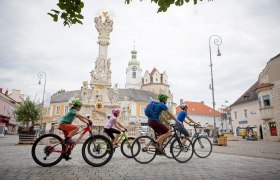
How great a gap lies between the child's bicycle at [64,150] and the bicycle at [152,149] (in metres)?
0.97

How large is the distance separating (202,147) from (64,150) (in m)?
5.11

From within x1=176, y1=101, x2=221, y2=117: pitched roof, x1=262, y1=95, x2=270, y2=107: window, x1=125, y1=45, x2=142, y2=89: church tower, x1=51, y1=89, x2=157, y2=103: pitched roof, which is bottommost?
x1=262, y1=95, x2=270, y2=107: window

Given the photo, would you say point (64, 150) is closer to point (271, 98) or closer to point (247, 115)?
point (271, 98)

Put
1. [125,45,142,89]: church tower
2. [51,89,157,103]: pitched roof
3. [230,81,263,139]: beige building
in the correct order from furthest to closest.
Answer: [125,45,142,89]: church tower < [51,89,157,103]: pitched roof < [230,81,263,139]: beige building

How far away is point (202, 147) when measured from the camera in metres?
7.79

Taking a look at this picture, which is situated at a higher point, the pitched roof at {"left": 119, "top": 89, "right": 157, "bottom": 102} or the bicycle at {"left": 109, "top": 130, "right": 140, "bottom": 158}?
the pitched roof at {"left": 119, "top": 89, "right": 157, "bottom": 102}

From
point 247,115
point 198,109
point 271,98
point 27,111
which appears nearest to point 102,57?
point 27,111

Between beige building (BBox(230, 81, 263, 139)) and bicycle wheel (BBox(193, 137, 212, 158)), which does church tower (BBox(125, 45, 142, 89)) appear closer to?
beige building (BBox(230, 81, 263, 139))

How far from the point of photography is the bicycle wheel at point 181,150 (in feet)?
20.6

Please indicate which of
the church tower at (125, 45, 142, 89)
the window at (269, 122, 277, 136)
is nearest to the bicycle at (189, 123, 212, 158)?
the window at (269, 122, 277, 136)

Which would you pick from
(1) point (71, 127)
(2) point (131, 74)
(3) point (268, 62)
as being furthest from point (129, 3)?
(2) point (131, 74)

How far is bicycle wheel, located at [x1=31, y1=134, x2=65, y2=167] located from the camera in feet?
16.9

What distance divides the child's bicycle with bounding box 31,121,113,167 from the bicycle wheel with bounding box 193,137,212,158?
11.8 ft

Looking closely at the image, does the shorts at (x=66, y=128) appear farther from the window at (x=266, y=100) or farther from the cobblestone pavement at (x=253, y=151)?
the window at (x=266, y=100)
